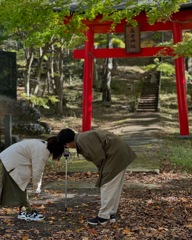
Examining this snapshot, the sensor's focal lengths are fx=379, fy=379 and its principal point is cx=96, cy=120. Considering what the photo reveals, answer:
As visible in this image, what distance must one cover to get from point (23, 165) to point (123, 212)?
1693 mm

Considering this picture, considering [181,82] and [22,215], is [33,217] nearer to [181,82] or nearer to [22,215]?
[22,215]

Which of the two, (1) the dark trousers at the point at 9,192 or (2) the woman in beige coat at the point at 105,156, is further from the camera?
(1) the dark trousers at the point at 9,192

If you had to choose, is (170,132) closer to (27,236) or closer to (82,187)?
(82,187)

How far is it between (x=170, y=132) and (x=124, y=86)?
14968mm

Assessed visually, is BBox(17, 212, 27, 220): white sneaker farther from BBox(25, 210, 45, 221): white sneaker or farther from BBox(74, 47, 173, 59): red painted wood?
BBox(74, 47, 173, 59): red painted wood

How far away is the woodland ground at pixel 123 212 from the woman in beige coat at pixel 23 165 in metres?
0.43

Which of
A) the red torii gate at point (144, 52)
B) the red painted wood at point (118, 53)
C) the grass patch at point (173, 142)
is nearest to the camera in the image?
the grass patch at point (173, 142)

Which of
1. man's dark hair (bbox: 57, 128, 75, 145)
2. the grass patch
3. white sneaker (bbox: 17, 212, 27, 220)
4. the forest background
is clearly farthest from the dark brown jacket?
the grass patch

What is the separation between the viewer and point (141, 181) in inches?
304

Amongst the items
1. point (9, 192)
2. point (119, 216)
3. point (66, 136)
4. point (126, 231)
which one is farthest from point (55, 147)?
point (119, 216)

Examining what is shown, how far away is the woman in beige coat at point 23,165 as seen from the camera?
464 cm

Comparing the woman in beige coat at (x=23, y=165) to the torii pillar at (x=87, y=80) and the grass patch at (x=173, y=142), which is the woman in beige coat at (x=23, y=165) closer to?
the grass patch at (x=173, y=142)

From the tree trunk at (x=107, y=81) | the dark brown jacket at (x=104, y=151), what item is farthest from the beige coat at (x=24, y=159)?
the tree trunk at (x=107, y=81)

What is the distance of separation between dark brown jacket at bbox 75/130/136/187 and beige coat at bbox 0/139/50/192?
1.53 ft
